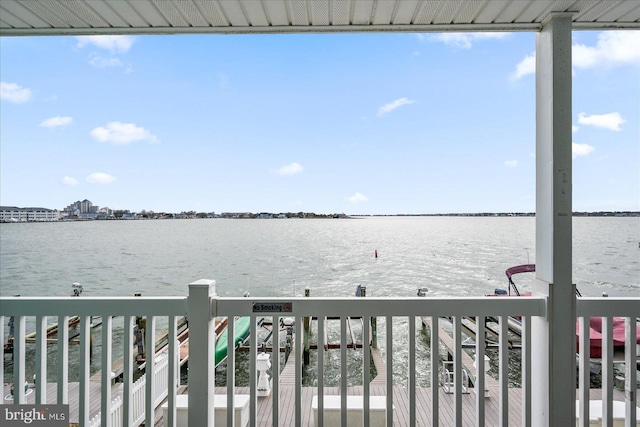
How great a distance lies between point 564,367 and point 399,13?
5.80ft

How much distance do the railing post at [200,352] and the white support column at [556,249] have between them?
150 centimetres

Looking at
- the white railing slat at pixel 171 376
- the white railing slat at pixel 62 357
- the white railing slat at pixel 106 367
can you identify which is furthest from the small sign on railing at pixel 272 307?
the white railing slat at pixel 62 357

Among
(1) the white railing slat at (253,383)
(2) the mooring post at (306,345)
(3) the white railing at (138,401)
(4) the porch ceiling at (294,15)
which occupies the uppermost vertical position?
(4) the porch ceiling at (294,15)

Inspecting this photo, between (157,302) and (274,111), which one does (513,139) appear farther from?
(157,302)

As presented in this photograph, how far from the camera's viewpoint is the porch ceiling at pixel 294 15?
145 centimetres

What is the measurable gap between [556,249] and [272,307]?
4.26 ft

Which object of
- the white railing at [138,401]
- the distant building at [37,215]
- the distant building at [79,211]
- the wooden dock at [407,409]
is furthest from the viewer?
the distant building at [79,211]

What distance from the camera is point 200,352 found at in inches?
56.7

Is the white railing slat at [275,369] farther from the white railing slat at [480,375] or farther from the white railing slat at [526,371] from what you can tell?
the white railing slat at [526,371]

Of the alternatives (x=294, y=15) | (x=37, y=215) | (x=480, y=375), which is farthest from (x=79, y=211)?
(x=480, y=375)

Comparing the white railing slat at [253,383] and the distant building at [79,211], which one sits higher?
the distant building at [79,211]

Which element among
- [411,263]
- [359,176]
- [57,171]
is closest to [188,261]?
[57,171]

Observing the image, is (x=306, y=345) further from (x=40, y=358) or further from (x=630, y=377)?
(x=630, y=377)

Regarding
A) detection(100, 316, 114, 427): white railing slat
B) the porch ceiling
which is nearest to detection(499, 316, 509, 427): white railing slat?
the porch ceiling
